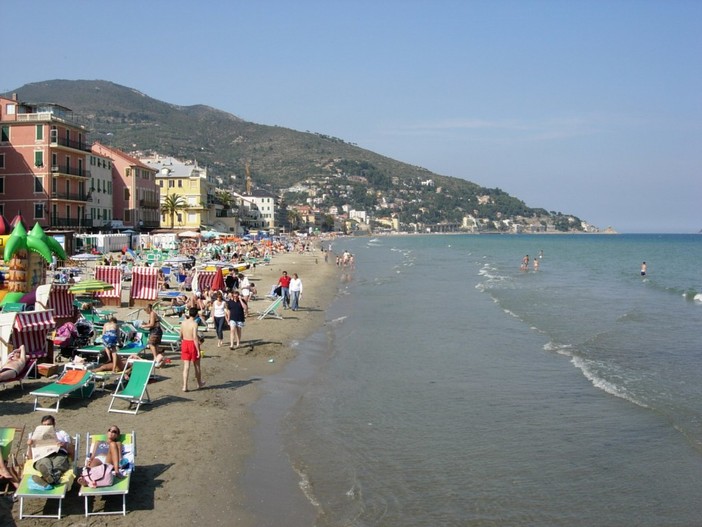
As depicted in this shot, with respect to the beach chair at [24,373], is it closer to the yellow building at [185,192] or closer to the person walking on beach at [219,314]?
the person walking on beach at [219,314]

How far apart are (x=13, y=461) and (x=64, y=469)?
2.32 ft

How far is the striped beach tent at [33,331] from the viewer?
11.6 metres

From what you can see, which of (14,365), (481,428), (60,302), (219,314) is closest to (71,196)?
(60,302)

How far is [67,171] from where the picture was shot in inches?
1934

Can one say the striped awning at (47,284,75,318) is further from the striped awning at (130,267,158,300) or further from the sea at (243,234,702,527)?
the striped awning at (130,267,158,300)

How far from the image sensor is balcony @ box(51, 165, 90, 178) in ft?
157

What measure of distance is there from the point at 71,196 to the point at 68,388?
43623mm

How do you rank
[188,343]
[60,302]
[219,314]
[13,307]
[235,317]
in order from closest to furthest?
[188,343] < [13,307] < [60,302] < [235,317] < [219,314]

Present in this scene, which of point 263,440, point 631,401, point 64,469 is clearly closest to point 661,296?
point 631,401

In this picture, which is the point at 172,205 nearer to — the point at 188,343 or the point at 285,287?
the point at 285,287

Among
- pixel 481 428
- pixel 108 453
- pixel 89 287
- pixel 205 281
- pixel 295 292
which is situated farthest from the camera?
pixel 295 292

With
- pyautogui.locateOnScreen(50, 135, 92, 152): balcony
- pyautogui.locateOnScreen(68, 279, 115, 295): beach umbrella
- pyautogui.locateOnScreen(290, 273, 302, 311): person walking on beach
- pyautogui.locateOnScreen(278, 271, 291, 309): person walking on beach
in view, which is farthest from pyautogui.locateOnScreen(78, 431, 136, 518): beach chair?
pyautogui.locateOnScreen(50, 135, 92, 152): balcony

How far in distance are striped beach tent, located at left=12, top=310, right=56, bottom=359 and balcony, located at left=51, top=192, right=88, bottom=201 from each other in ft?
129

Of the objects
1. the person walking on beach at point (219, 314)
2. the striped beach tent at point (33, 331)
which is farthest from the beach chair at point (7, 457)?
the person walking on beach at point (219, 314)
